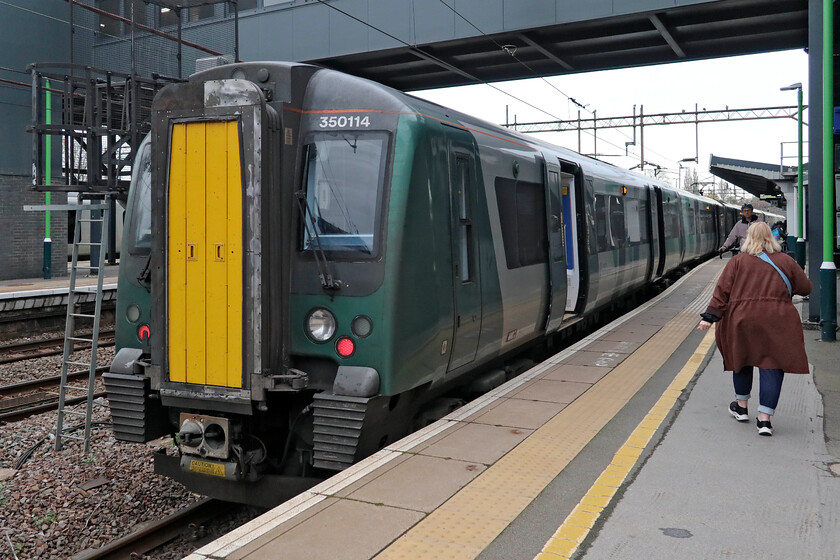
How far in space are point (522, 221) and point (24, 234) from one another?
1892 cm

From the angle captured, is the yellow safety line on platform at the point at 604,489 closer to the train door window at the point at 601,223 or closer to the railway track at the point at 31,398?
the train door window at the point at 601,223

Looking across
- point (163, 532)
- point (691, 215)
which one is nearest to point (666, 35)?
point (691, 215)

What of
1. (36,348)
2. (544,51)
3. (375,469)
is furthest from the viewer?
(544,51)

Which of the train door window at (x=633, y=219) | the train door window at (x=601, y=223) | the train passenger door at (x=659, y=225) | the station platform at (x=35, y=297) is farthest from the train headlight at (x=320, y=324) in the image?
the train passenger door at (x=659, y=225)

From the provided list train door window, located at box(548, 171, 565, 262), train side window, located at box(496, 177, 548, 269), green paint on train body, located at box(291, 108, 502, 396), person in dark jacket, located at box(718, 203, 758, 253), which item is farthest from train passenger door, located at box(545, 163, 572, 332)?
person in dark jacket, located at box(718, 203, 758, 253)

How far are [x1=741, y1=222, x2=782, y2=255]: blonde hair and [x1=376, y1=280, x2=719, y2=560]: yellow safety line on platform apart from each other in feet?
5.07

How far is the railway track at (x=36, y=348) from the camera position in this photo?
12633mm

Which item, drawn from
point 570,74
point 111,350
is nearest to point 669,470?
point 111,350

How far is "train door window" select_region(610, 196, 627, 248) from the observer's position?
504 inches

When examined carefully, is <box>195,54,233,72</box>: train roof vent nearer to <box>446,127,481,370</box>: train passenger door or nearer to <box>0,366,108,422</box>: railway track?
<box>446,127,481,370</box>: train passenger door

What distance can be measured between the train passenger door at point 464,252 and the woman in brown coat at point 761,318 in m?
1.83

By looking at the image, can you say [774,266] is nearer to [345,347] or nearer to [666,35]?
[345,347]

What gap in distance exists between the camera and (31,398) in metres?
9.90

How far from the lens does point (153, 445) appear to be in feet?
25.7
